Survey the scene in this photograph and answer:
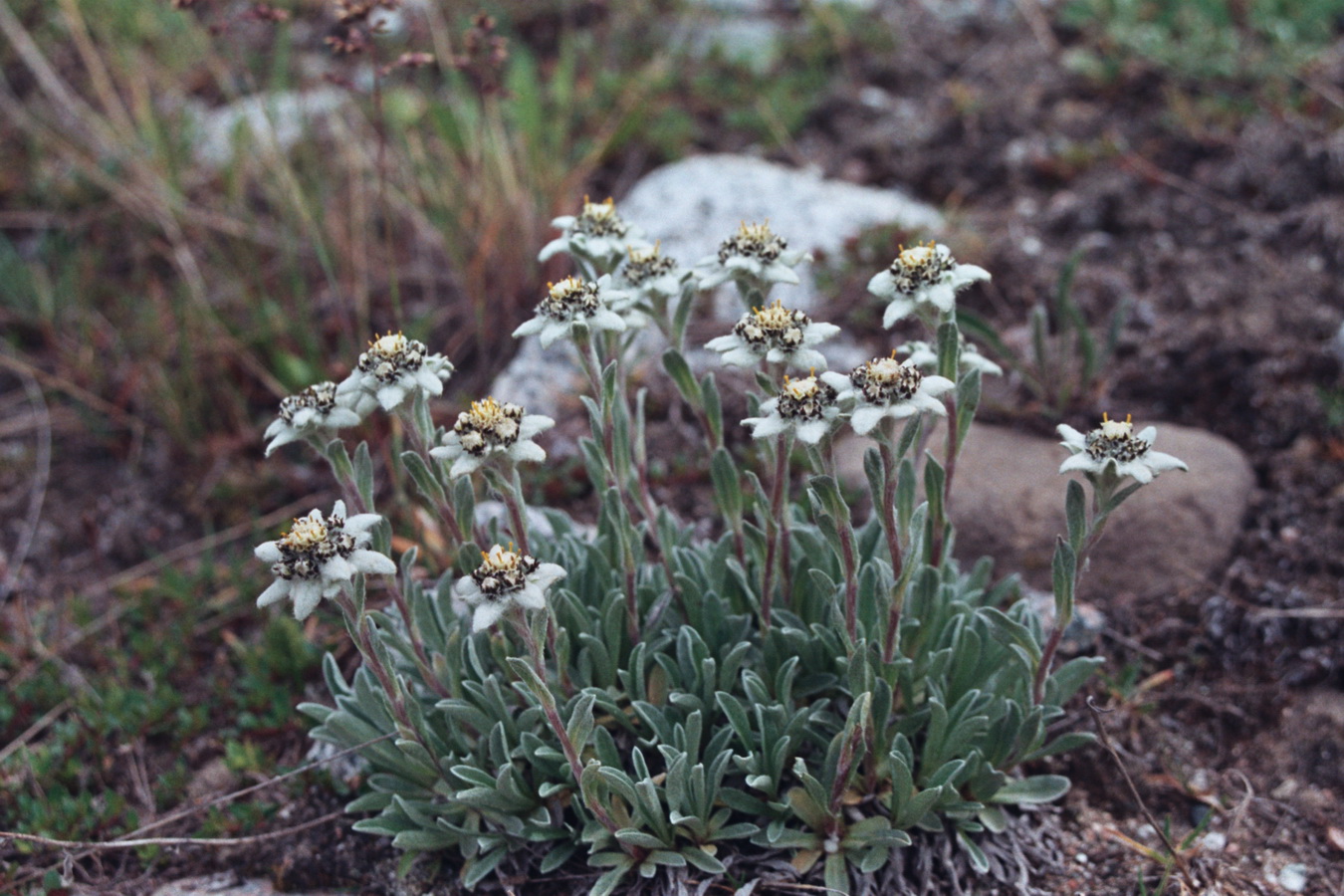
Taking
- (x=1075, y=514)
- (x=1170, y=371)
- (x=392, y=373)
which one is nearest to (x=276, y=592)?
(x=392, y=373)

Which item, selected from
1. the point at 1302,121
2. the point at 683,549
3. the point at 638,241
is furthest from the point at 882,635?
the point at 1302,121

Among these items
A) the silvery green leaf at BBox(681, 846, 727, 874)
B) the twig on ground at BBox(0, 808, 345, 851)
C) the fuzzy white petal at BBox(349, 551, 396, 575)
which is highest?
the fuzzy white petal at BBox(349, 551, 396, 575)

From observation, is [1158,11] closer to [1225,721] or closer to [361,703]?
[1225,721]

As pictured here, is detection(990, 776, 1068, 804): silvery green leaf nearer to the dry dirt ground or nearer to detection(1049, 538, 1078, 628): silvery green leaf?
the dry dirt ground

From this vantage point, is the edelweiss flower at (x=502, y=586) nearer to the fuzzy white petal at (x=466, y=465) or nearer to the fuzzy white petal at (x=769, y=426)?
the fuzzy white petal at (x=466, y=465)

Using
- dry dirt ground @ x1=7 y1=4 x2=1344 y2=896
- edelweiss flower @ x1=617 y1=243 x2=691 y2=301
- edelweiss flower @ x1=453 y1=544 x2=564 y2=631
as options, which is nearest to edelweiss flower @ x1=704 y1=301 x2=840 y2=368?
edelweiss flower @ x1=617 y1=243 x2=691 y2=301

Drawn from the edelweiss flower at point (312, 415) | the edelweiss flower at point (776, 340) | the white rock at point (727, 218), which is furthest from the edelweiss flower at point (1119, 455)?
the white rock at point (727, 218)

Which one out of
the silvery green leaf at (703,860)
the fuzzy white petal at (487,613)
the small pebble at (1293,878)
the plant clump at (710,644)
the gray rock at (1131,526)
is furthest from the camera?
the gray rock at (1131,526)
